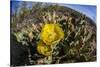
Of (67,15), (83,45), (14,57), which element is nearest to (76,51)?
(83,45)

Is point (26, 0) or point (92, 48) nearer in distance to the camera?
point (26, 0)

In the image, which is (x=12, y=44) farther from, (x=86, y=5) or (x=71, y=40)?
(x=86, y=5)

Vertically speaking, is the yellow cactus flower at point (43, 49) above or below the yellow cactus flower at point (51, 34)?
below

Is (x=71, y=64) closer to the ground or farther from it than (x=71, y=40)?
closer to the ground
